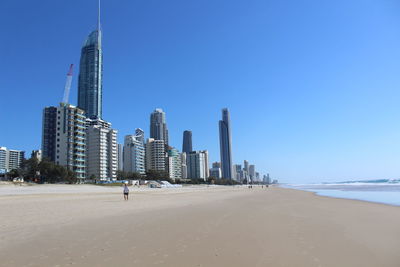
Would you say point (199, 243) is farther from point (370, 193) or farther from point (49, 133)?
point (49, 133)

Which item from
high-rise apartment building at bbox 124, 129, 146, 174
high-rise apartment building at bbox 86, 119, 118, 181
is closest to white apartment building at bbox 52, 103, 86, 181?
high-rise apartment building at bbox 86, 119, 118, 181

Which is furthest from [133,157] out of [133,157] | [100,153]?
[100,153]

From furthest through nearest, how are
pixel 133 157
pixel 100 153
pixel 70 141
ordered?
pixel 133 157, pixel 100 153, pixel 70 141

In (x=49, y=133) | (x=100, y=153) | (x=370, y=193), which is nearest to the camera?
(x=370, y=193)

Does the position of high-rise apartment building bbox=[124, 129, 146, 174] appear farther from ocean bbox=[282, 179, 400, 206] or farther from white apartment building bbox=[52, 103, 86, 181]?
ocean bbox=[282, 179, 400, 206]

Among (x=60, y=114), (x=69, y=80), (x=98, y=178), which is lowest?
(x=98, y=178)

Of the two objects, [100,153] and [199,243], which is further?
[100,153]

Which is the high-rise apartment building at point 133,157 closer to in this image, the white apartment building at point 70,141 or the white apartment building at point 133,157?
the white apartment building at point 133,157

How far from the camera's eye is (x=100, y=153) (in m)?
143

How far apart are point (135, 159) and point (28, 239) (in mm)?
170795

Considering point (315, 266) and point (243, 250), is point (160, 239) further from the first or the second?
point (315, 266)

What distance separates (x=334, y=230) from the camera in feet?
35.4

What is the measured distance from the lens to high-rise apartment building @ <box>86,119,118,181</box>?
142 metres

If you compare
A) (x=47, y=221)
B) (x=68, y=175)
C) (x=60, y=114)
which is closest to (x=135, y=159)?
(x=60, y=114)
